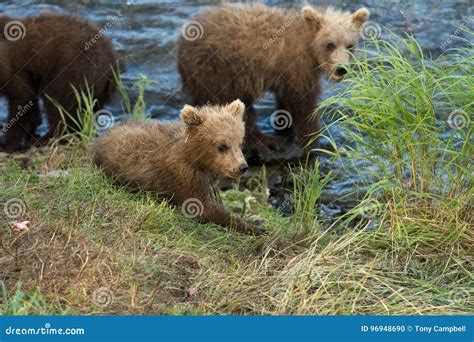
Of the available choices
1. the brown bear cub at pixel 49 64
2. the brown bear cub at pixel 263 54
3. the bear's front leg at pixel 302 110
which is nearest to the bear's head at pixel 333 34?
the brown bear cub at pixel 263 54

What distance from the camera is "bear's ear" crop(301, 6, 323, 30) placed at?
9383 mm

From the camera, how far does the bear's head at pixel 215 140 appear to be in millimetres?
6719

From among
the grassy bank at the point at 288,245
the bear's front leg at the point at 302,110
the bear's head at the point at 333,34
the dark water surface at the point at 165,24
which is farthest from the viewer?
the dark water surface at the point at 165,24

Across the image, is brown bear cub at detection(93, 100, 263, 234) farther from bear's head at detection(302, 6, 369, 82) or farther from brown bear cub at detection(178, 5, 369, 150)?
bear's head at detection(302, 6, 369, 82)

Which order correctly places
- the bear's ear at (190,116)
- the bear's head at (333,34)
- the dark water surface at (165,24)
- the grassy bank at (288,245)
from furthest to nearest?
the dark water surface at (165,24)
the bear's head at (333,34)
the bear's ear at (190,116)
the grassy bank at (288,245)

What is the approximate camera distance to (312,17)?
9.39 meters

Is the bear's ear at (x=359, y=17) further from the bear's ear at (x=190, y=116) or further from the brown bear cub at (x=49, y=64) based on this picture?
the bear's ear at (x=190, y=116)

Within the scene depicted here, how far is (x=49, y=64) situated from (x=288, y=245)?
432cm

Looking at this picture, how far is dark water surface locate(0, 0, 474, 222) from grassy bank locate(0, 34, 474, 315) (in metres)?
3.58

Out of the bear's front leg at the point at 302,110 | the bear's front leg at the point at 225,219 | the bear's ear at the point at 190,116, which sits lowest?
the bear's front leg at the point at 302,110

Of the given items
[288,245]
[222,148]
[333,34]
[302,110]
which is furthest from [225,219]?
[333,34]

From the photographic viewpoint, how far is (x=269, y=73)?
9570 mm

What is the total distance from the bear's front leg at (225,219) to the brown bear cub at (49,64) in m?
2.90

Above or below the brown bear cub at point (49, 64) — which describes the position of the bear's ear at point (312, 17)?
above
